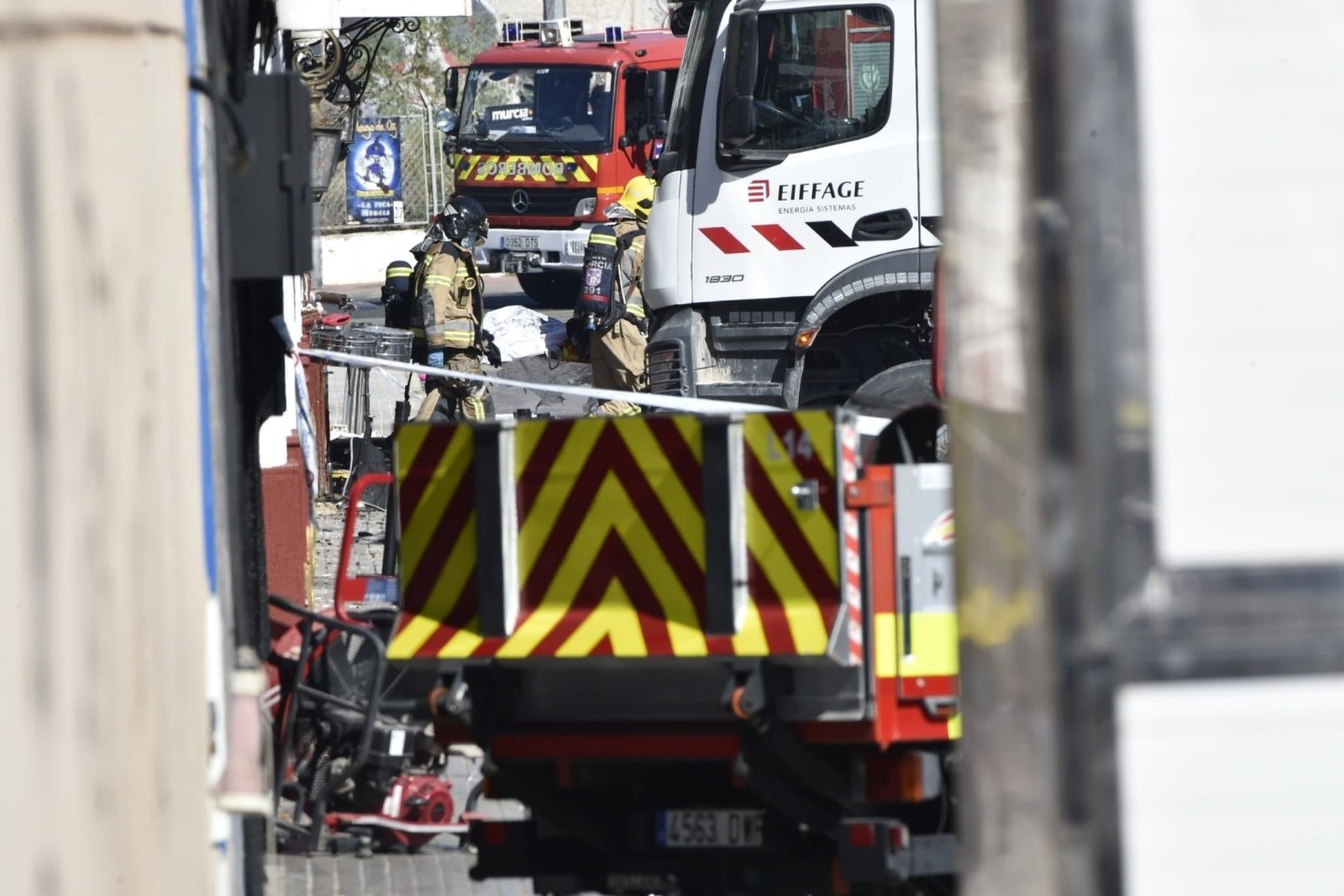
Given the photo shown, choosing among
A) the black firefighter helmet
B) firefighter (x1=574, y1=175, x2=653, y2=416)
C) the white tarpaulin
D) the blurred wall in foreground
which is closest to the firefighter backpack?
firefighter (x1=574, y1=175, x2=653, y2=416)

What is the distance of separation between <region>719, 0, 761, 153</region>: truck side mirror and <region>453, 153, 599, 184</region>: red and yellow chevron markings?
13.3 metres

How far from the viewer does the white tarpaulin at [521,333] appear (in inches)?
708

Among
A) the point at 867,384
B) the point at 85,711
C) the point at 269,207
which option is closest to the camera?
the point at 85,711

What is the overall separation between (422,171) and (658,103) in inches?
392

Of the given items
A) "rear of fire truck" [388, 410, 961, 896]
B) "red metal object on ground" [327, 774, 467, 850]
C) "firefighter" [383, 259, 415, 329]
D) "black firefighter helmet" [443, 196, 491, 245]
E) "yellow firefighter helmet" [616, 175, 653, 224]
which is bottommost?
"red metal object on ground" [327, 774, 467, 850]

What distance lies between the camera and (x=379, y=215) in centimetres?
2794

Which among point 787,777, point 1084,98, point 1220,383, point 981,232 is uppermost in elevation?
point 1084,98

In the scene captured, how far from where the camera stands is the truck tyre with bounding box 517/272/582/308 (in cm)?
2475

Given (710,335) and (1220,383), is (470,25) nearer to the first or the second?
(710,335)

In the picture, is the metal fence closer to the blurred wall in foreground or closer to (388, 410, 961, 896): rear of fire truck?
(388, 410, 961, 896): rear of fire truck

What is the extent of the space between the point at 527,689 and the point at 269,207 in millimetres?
1809

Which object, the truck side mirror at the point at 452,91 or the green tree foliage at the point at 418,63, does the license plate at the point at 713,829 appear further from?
the green tree foliage at the point at 418,63

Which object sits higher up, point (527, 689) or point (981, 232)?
point (981, 232)

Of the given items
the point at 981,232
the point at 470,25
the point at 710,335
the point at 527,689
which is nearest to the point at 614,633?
the point at 527,689
